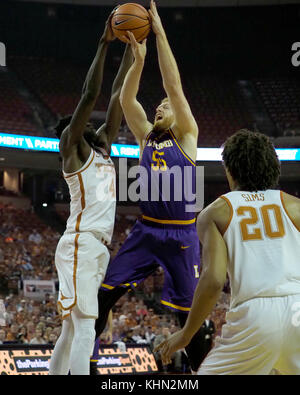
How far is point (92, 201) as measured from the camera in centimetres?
446

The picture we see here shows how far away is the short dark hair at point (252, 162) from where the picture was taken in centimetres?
279

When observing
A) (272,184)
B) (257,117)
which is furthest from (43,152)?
(272,184)

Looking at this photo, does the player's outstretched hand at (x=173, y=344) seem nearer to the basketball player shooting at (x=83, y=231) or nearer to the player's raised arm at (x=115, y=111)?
the basketball player shooting at (x=83, y=231)

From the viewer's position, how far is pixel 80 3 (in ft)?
68.6

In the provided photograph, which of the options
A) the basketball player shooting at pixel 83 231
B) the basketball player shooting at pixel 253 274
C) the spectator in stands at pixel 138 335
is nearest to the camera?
the basketball player shooting at pixel 253 274

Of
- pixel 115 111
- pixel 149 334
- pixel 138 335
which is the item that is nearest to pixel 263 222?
pixel 115 111

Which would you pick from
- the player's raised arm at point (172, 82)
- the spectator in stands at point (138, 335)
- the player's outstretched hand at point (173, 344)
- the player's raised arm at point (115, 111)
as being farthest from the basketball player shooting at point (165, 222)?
the spectator in stands at point (138, 335)

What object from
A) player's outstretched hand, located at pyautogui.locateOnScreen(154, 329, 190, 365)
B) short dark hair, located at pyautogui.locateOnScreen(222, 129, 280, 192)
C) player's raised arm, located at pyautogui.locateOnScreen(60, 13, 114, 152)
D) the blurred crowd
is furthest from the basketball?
the blurred crowd

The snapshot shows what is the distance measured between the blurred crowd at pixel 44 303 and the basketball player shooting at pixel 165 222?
3.74 meters

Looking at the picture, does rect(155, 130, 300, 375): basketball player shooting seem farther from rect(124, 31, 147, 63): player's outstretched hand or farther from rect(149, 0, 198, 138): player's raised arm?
rect(124, 31, 147, 63): player's outstretched hand

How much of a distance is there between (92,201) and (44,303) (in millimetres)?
8998

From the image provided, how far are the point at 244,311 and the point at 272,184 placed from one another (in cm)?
64

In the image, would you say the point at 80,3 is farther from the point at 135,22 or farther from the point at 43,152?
the point at 135,22

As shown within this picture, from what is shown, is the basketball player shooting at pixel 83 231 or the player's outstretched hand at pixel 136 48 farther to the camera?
the player's outstretched hand at pixel 136 48
